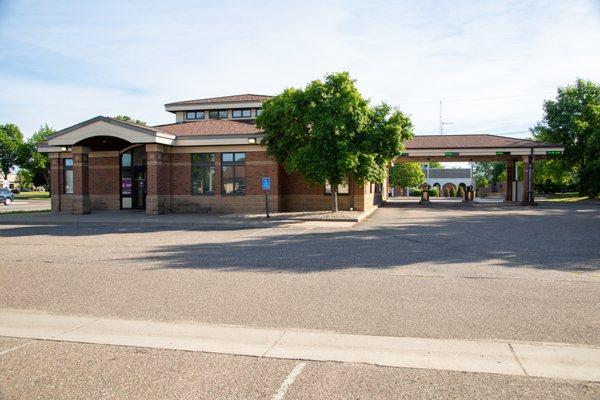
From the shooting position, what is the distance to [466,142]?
35656 mm

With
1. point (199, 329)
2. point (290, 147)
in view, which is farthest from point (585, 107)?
point (199, 329)

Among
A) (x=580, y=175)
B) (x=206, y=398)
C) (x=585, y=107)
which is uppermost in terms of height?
(x=585, y=107)

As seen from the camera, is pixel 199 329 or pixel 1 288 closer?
pixel 199 329

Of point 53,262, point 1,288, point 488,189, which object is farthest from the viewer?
point 488,189

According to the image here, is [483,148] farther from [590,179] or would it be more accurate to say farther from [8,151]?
[8,151]

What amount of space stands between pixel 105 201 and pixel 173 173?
18.0 ft

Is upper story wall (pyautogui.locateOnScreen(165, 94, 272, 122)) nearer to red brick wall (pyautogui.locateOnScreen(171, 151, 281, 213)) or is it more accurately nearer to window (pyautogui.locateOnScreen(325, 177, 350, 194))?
red brick wall (pyautogui.locateOnScreen(171, 151, 281, 213))

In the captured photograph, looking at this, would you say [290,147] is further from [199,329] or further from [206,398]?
[206,398]

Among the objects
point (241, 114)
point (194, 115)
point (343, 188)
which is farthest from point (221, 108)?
point (343, 188)

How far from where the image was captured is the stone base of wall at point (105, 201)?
2869cm

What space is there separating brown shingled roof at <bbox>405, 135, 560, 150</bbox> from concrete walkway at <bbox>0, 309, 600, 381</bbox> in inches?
1138

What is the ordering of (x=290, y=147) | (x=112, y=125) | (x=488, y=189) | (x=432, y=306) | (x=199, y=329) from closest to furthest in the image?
(x=199, y=329) < (x=432, y=306) < (x=290, y=147) < (x=112, y=125) < (x=488, y=189)

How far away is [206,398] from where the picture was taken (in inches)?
163

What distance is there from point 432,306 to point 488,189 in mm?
75122
